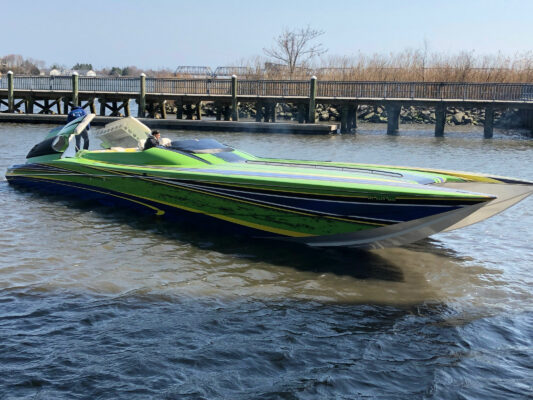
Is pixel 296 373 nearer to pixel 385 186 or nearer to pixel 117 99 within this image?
pixel 385 186

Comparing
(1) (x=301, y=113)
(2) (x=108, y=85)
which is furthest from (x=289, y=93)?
(2) (x=108, y=85)

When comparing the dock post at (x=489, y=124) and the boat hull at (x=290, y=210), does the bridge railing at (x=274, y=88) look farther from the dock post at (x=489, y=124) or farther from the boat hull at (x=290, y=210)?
the boat hull at (x=290, y=210)

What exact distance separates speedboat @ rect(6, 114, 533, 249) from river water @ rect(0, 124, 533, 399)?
0.34 metres

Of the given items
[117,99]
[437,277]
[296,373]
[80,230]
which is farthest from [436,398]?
[117,99]

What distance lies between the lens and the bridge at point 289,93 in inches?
1028

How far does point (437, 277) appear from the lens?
6832 mm

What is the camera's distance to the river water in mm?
4332

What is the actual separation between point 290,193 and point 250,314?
2.05 meters

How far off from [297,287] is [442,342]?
5.74ft

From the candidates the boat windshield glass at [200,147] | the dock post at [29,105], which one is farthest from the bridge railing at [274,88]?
the boat windshield glass at [200,147]

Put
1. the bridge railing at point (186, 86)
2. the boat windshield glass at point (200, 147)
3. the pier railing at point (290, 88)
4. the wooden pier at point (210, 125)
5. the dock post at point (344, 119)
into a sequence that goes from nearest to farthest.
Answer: the boat windshield glass at point (200, 147) < the wooden pier at point (210, 125) < the pier railing at point (290, 88) < the dock post at point (344, 119) < the bridge railing at point (186, 86)

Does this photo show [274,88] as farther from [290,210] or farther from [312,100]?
[290,210]

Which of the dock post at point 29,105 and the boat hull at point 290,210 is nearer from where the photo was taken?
the boat hull at point 290,210

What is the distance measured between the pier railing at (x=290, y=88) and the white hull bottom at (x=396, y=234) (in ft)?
67.3
